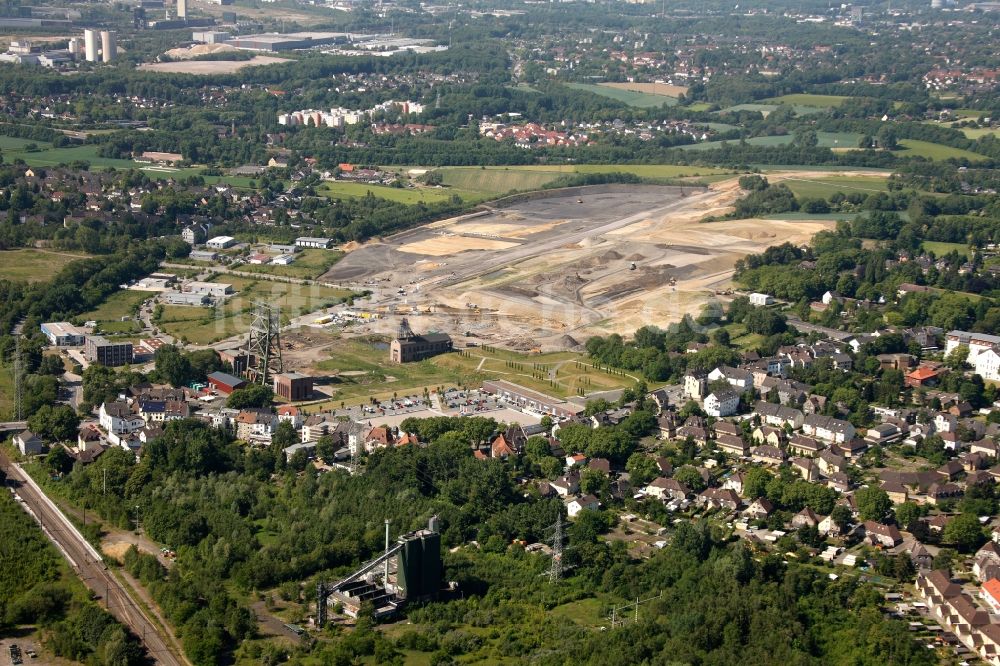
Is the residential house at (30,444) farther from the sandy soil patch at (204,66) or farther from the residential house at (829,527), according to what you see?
the sandy soil patch at (204,66)

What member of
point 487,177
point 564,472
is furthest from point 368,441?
point 487,177

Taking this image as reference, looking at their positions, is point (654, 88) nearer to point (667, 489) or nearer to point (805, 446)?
point (805, 446)

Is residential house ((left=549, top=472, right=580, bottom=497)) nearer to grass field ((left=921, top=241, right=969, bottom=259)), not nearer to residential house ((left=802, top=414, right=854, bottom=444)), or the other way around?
residential house ((left=802, top=414, right=854, bottom=444))

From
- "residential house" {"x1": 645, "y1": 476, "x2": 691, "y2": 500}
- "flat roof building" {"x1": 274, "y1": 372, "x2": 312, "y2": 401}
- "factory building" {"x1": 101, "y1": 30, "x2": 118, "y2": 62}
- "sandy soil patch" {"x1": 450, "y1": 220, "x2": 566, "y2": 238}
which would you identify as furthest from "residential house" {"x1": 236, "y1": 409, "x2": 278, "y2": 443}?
"factory building" {"x1": 101, "y1": 30, "x2": 118, "y2": 62}

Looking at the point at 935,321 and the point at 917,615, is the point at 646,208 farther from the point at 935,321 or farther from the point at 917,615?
the point at 917,615

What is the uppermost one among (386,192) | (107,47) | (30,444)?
(107,47)

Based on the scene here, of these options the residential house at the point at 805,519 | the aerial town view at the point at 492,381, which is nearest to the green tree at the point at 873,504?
the aerial town view at the point at 492,381

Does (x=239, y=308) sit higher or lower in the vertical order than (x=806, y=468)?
lower

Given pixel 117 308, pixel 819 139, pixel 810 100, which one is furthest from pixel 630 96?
pixel 117 308
